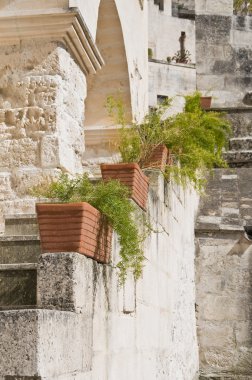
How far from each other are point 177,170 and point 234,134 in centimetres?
556

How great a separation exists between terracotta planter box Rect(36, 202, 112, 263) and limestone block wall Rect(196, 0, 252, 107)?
822 inches

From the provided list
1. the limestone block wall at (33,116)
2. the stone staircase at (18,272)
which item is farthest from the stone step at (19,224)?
the limestone block wall at (33,116)

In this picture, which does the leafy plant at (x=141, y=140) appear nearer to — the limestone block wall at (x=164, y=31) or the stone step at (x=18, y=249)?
the stone step at (x=18, y=249)

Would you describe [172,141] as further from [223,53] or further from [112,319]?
[223,53]

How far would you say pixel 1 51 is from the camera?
662 centimetres

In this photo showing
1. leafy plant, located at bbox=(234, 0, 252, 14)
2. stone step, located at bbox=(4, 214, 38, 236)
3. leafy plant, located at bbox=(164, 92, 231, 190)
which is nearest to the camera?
stone step, located at bbox=(4, 214, 38, 236)

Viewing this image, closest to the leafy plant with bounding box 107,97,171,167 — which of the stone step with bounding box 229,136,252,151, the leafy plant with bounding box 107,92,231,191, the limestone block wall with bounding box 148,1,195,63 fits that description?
the leafy plant with bounding box 107,92,231,191

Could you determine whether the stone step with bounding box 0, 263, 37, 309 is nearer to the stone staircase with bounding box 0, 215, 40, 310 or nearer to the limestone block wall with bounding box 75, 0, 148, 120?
the stone staircase with bounding box 0, 215, 40, 310

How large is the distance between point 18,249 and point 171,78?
849 inches

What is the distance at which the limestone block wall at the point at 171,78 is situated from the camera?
25672 mm

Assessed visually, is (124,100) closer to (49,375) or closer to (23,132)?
(23,132)

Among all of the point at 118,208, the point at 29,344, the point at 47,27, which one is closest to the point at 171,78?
the point at 47,27

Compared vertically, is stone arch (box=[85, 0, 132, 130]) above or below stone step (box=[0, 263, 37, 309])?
above

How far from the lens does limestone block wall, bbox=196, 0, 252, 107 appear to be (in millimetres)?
25609
